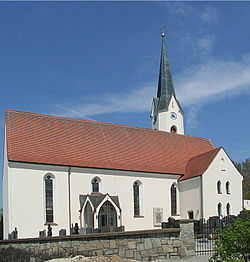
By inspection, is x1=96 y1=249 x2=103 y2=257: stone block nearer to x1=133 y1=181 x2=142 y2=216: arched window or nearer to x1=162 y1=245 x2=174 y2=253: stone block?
x1=162 y1=245 x2=174 y2=253: stone block

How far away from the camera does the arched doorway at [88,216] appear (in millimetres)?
28897

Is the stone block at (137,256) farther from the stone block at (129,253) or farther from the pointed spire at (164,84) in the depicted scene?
the pointed spire at (164,84)

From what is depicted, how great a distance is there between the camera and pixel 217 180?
34.0m

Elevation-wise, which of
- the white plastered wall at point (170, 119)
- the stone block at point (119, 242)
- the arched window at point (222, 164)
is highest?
the white plastered wall at point (170, 119)

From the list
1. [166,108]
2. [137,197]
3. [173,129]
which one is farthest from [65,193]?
[166,108]

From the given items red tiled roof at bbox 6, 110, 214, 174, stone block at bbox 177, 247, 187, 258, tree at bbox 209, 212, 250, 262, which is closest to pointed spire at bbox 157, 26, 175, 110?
red tiled roof at bbox 6, 110, 214, 174

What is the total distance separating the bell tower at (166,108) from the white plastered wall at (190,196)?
1061cm

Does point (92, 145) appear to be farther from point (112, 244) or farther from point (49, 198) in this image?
point (112, 244)

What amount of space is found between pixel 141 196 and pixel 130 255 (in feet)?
56.9

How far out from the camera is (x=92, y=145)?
33.3 m

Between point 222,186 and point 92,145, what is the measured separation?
454 inches

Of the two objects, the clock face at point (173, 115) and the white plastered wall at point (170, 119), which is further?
the clock face at point (173, 115)

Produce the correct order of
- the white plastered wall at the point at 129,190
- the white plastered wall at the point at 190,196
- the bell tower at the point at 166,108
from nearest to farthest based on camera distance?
1. the white plastered wall at the point at 129,190
2. the white plastered wall at the point at 190,196
3. the bell tower at the point at 166,108

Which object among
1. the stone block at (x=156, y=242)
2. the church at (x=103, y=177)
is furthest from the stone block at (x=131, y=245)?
the church at (x=103, y=177)
